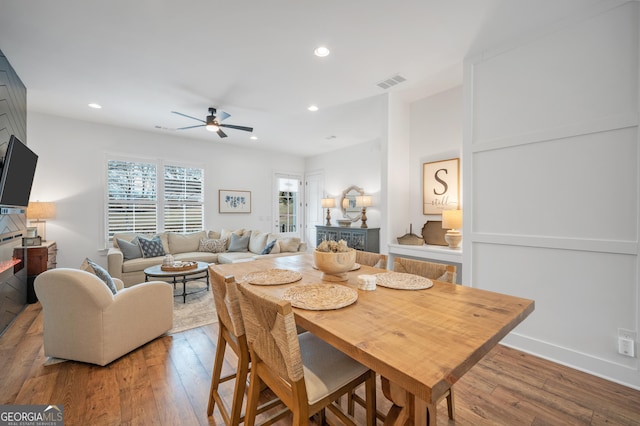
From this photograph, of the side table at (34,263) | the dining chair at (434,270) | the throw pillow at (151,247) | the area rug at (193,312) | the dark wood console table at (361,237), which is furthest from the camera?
the dark wood console table at (361,237)

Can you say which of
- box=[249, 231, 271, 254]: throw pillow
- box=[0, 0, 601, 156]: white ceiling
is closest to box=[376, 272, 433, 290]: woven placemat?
box=[0, 0, 601, 156]: white ceiling

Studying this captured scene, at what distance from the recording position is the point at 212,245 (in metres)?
5.40

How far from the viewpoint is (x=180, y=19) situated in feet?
7.20

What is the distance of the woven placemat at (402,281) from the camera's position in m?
1.50

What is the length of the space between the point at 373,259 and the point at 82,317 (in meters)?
2.37

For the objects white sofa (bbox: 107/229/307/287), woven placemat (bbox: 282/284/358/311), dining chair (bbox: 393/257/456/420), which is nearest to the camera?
woven placemat (bbox: 282/284/358/311)

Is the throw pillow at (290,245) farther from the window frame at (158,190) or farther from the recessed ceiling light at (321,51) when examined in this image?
the recessed ceiling light at (321,51)

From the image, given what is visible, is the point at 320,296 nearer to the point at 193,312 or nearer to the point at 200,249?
the point at 193,312

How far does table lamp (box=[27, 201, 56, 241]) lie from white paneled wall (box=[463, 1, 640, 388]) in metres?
5.82

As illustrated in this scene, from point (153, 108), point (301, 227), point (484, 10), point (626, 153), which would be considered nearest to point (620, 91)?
point (626, 153)

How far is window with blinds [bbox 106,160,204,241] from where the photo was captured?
198 inches

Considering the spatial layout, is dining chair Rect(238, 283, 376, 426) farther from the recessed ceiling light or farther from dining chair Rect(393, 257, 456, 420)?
the recessed ceiling light

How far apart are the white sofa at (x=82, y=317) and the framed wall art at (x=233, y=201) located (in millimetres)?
4019

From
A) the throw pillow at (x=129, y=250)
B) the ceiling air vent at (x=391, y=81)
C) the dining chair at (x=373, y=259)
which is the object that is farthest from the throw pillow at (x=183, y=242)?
the ceiling air vent at (x=391, y=81)
